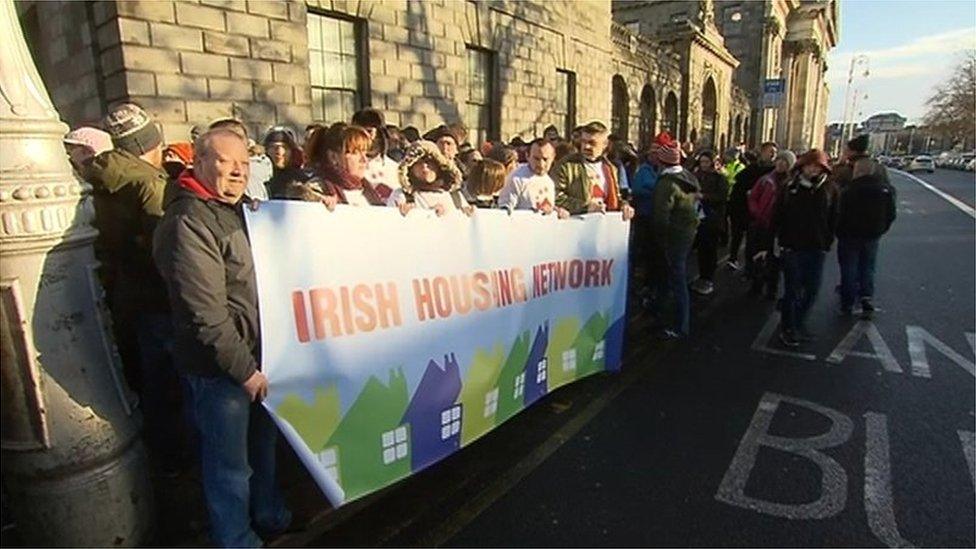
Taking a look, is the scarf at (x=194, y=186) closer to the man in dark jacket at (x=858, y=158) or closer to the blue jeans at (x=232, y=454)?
the blue jeans at (x=232, y=454)

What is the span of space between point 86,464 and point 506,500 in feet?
6.35

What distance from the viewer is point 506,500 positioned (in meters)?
2.98

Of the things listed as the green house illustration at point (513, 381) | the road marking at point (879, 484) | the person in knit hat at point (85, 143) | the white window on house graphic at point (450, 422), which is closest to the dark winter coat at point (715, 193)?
the road marking at point (879, 484)

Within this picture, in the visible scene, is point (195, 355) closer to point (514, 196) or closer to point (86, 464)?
point (86, 464)

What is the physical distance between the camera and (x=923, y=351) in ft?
16.9

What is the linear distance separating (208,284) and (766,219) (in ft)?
21.0

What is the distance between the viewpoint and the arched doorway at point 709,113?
98.5 ft

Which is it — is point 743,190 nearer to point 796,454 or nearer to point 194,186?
point 796,454

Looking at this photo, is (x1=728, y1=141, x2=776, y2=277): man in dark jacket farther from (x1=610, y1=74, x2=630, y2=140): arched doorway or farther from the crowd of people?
(x1=610, y1=74, x2=630, y2=140): arched doorway

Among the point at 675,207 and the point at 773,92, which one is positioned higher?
the point at 773,92

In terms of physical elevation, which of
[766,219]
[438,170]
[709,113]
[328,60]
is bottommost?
[766,219]

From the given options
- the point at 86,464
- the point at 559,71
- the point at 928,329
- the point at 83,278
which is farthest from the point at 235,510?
the point at 559,71

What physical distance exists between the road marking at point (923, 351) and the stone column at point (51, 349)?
18.5 ft

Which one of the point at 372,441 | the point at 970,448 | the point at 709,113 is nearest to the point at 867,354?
the point at 970,448
